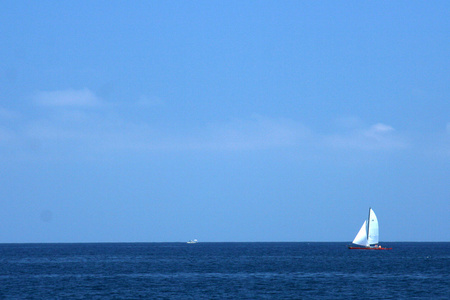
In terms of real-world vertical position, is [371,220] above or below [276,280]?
above

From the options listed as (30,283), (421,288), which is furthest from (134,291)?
(421,288)

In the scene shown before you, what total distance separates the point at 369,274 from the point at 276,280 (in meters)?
21.3

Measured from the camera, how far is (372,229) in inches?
7648

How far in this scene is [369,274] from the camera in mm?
108250

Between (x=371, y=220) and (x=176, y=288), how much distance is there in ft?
390

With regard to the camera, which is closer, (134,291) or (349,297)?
(349,297)

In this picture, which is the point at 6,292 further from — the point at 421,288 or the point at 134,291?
the point at 421,288

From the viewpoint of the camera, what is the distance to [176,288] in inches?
3344

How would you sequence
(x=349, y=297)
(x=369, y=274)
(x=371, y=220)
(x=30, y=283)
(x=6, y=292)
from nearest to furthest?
(x=349, y=297), (x=6, y=292), (x=30, y=283), (x=369, y=274), (x=371, y=220)

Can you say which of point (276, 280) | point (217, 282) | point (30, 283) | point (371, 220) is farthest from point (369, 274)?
point (371, 220)

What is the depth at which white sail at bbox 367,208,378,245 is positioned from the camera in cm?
19225

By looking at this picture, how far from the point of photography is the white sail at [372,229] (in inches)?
7569

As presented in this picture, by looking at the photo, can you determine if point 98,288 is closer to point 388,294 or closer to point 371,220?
point 388,294

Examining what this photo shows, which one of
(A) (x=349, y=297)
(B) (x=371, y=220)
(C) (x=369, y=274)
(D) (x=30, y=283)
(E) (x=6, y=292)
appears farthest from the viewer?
(B) (x=371, y=220)
